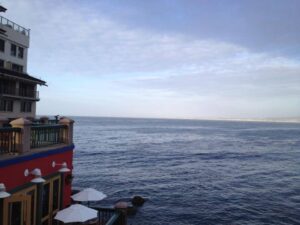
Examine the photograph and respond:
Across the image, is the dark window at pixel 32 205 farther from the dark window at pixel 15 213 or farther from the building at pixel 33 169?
the dark window at pixel 15 213

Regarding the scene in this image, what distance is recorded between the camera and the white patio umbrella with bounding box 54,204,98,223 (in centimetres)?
1331

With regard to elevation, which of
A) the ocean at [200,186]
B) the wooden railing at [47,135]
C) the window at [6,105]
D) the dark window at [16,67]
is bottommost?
the ocean at [200,186]

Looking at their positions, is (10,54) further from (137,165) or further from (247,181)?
(247,181)

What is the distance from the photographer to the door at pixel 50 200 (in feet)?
45.7

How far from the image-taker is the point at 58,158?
595 inches

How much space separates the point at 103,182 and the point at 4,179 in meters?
28.2

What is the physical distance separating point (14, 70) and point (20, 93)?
14.4 feet

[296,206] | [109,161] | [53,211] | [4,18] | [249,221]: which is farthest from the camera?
[109,161]

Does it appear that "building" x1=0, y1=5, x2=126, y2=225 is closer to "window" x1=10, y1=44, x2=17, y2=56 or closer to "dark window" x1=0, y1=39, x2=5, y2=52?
"dark window" x1=0, y1=39, x2=5, y2=52

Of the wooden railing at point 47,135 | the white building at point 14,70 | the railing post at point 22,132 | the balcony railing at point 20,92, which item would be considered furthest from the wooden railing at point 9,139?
the balcony railing at point 20,92

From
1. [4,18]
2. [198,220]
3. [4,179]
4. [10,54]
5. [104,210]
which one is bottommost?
[198,220]

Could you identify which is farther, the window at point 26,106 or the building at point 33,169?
the window at point 26,106

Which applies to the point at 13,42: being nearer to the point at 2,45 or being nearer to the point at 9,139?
the point at 2,45

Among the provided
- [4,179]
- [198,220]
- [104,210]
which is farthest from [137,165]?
[4,179]
